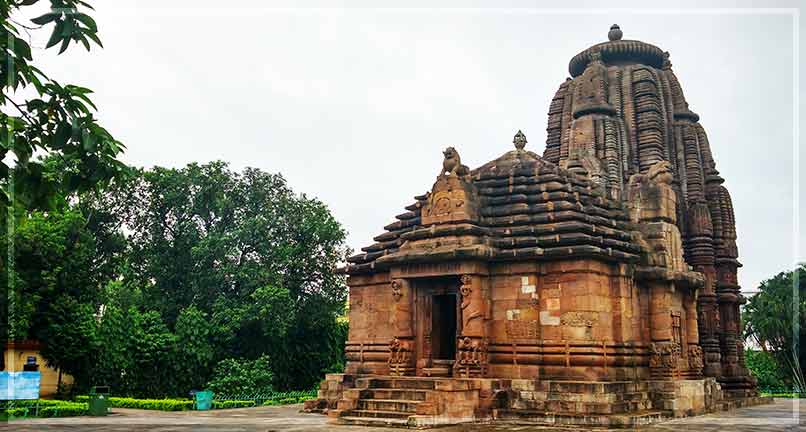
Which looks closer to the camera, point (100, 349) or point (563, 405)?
point (563, 405)

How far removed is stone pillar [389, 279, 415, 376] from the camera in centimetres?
1909

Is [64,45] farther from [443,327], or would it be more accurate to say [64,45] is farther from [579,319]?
[443,327]

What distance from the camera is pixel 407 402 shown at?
1666 centimetres

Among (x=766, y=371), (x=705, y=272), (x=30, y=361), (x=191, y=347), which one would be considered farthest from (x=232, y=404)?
(x=766, y=371)

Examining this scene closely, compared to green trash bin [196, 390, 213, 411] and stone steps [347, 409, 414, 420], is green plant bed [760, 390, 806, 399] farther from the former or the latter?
green trash bin [196, 390, 213, 411]

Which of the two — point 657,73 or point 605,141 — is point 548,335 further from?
point 657,73

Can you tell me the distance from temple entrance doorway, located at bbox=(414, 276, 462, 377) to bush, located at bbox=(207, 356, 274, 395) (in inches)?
574

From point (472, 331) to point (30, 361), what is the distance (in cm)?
1806

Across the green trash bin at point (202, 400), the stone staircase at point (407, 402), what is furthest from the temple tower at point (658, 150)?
the green trash bin at point (202, 400)

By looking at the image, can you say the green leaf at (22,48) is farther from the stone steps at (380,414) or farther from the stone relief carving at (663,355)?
the stone relief carving at (663,355)

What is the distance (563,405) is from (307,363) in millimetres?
23631

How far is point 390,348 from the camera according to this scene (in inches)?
770

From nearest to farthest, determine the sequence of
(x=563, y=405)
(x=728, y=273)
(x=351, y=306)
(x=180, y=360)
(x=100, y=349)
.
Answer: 1. (x=563, y=405)
2. (x=351, y=306)
3. (x=728, y=273)
4. (x=100, y=349)
5. (x=180, y=360)

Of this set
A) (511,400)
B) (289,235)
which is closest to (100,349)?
(289,235)
